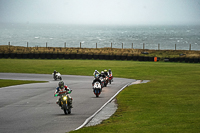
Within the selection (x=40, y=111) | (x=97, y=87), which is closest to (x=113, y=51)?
(x=97, y=87)

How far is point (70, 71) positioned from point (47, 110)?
29.9m

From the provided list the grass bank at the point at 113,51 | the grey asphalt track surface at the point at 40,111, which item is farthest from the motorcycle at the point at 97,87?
the grass bank at the point at 113,51

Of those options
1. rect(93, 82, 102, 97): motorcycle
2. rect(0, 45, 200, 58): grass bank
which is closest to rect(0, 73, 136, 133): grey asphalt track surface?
rect(93, 82, 102, 97): motorcycle

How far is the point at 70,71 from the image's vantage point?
4759 cm

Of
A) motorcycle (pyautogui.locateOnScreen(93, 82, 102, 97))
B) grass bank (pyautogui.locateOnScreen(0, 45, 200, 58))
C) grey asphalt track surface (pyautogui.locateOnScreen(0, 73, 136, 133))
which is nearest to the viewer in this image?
grey asphalt track surface (pyautogui.locateOnScreen(0, 73, 136, 133))

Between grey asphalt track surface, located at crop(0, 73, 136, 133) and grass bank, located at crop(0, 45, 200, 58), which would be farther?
grass bank, located at crop(0, 45, 200, 58)

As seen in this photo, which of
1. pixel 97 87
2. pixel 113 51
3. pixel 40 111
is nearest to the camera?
pixel 40 111

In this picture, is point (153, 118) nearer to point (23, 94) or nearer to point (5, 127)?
point (5, 127)

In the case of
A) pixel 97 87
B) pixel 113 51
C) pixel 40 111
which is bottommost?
pixel 40 111

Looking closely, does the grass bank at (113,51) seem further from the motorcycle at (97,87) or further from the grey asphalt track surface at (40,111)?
the grey asphalt track surface at (40,111)

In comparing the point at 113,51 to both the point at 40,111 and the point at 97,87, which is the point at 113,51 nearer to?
the point at 97,87

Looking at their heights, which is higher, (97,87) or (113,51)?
(113,51)

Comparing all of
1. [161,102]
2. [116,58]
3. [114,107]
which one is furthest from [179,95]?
[116,58]

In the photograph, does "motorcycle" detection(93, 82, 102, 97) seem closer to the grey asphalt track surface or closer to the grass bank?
the grey asphalt track surface
